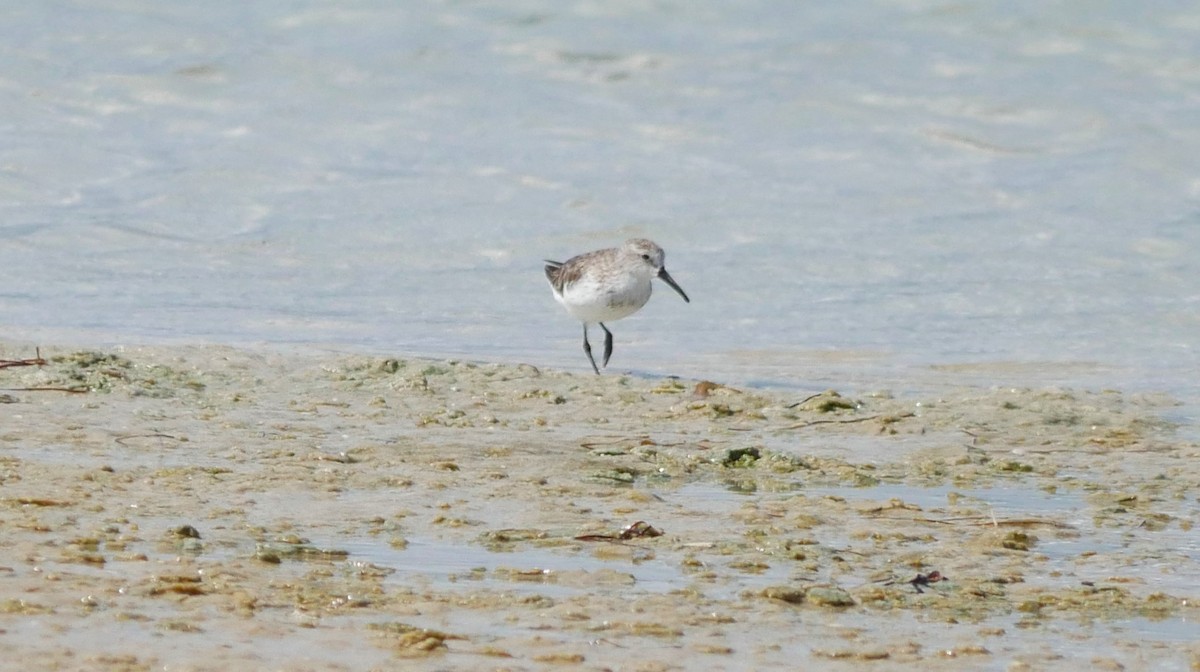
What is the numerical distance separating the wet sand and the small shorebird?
1.59 meters

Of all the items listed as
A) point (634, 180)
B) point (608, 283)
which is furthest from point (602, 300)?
point (634, 180)

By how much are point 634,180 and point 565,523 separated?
29.0ft

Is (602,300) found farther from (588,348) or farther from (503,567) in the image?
(503,567)

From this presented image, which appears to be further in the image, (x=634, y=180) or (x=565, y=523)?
(x=634, y=180)

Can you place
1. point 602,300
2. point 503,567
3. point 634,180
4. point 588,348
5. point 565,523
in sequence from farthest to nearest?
point 634,180, point 602,300, point 588,348, point 565,523, point 503,567

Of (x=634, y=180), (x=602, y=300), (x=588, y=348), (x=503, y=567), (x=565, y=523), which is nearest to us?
(x=503, y=567)

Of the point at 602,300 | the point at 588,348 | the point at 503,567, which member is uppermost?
the point at 602,300

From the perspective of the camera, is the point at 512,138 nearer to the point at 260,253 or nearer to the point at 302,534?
the point at 260,253

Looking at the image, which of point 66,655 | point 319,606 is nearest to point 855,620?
point 319,606

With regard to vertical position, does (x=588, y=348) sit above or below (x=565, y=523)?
above

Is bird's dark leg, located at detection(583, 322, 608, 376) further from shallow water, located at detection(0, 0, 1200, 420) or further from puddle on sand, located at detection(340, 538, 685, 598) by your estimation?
puddle on sand, located at detection(340, 538, 685, 598)

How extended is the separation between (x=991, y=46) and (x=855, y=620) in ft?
45.7

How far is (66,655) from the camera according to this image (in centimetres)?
373

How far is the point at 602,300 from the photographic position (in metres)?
9.59
